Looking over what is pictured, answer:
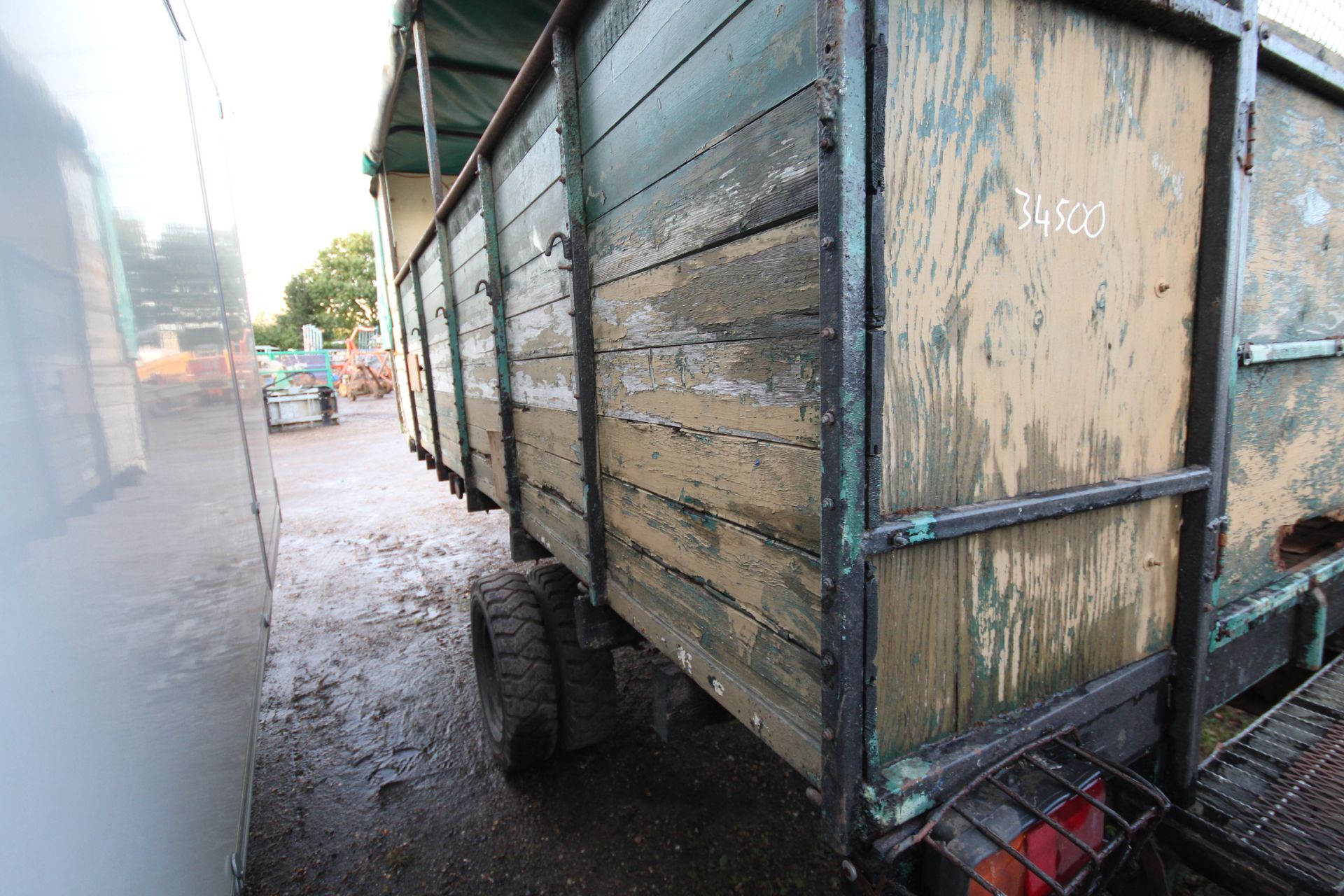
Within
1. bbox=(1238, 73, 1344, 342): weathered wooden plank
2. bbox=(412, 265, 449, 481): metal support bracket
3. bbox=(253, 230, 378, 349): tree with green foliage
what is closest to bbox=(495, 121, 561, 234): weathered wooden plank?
bbox=(1238, 73, 1344, 342): weathered wooden plank

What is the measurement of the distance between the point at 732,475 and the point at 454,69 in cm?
426

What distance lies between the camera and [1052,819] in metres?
1.03

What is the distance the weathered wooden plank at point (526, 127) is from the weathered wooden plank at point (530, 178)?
0.07ft

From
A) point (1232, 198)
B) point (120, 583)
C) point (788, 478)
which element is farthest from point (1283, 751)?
point (120, 583)

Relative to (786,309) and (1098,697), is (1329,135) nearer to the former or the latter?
(1098,697)

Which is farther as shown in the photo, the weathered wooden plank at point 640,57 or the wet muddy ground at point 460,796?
the wet muddy ground at point 460,796

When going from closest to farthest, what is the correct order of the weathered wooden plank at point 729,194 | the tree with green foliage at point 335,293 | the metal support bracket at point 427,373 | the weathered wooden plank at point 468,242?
the weathered wooden plank at point 729,194
the weathered wooden plank at point 468,242
the metal support bracket at point 427,373
the tree with green foliage at point 335,293

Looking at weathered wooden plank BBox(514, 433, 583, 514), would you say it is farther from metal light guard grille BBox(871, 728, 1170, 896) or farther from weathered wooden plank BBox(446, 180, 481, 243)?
metal light guard grille BBox(871, 728, 1170, 896)

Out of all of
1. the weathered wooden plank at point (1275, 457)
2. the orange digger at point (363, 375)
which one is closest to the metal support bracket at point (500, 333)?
the weathered wooden plank at point (1275, 457)

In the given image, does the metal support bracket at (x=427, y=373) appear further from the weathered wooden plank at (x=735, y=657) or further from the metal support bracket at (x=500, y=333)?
the weathered wooden plank at (x=735, y=657)

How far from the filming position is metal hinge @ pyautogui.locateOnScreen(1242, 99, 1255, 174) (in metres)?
1.34

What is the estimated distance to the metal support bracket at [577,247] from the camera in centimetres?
167

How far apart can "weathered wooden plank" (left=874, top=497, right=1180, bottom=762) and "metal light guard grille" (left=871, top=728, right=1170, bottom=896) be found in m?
0.10

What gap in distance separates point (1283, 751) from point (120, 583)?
2.59 metres
